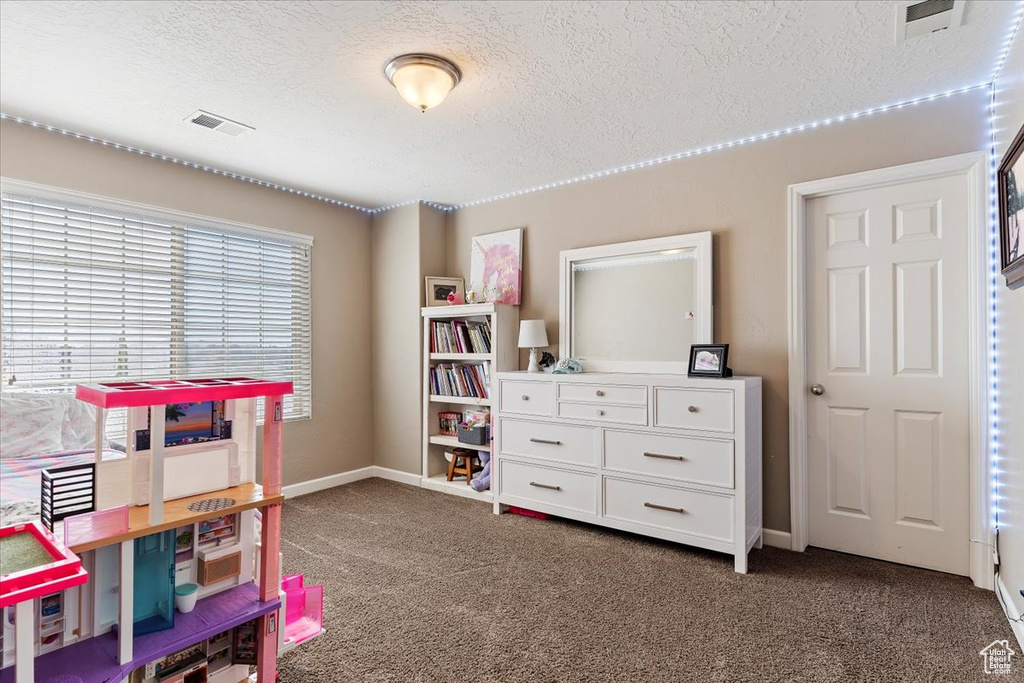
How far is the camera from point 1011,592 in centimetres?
212

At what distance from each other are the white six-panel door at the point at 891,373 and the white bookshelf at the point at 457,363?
201cm

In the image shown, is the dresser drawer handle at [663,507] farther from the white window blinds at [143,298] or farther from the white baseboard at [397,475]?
the white window blinds at [143,298]

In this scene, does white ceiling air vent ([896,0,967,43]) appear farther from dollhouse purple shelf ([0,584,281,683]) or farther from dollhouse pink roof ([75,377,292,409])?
dollhouse purple shelf ([0,584,281,683])

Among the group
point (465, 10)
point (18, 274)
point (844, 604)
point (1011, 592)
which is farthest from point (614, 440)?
point (18, 274)

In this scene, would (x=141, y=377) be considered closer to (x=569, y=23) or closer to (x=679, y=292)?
(x=569, y=23)

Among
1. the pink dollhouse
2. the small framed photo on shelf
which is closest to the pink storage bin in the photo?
the pink dollhouse

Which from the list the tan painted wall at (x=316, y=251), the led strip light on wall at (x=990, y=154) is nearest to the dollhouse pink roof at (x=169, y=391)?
the tan painted wall at (x=316, y=251)

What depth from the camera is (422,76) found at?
2.22 metres

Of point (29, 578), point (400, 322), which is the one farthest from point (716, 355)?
point (29, 578)

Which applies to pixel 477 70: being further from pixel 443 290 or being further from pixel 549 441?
pixel 443 290

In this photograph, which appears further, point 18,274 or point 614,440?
point 614,440

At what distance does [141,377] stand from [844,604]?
405 cm

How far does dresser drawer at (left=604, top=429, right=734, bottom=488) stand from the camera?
271 centimetres

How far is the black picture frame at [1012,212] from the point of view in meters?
1.84
